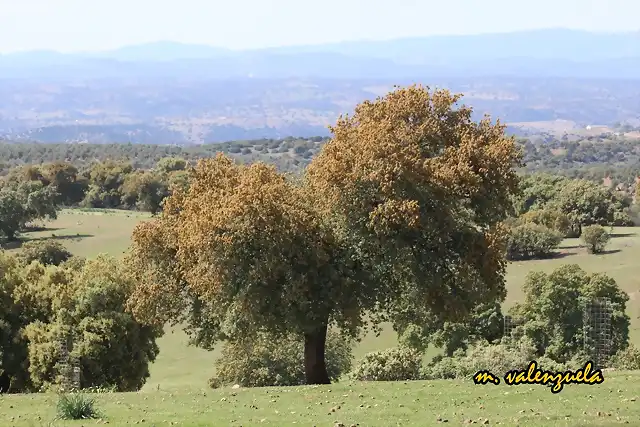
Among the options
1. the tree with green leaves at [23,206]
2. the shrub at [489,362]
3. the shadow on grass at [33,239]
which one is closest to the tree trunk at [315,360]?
the shrub at [489,362]

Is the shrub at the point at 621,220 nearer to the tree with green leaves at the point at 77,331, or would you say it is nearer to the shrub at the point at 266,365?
the shrub at the point at 266,365

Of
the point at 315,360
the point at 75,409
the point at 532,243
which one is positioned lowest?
the point at 532,243

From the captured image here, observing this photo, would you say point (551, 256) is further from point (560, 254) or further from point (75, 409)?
point (75, 409)

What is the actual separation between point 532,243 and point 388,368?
175 feet

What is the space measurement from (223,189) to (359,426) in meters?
10.2

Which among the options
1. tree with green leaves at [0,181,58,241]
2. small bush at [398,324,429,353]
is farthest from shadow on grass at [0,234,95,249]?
small bush at [398,324,429,353]

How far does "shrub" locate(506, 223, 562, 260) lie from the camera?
80.6m

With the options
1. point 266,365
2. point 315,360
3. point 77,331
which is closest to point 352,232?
point 315,360

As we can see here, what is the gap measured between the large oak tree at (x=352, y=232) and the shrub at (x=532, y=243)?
59161 mm

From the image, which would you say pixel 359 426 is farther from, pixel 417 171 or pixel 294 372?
pixel 294 372

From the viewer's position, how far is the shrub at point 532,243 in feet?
264

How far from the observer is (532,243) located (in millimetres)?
80750

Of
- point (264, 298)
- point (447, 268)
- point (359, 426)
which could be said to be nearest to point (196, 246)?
point (264, 298)

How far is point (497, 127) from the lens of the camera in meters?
23.0
